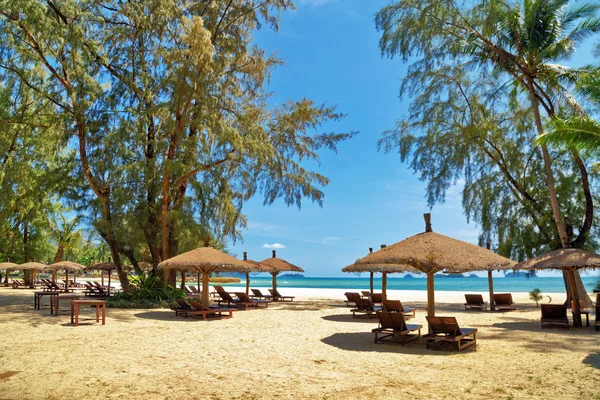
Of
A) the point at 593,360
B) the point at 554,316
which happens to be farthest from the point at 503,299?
the point at 593,360

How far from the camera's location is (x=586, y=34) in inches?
664

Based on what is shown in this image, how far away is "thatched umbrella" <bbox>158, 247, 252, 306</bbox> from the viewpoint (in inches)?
581

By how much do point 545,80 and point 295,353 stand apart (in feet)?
50.4

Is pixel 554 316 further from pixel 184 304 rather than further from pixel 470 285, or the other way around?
pixel 470 285

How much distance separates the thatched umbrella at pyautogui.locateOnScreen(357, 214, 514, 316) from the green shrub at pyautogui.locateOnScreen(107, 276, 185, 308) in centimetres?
1092

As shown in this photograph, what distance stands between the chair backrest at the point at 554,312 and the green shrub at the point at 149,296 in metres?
13.0

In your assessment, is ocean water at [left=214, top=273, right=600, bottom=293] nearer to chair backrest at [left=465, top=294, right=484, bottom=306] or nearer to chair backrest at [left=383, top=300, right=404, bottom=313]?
chair backrest at [left=465, top=294, right=484, bottom=306]

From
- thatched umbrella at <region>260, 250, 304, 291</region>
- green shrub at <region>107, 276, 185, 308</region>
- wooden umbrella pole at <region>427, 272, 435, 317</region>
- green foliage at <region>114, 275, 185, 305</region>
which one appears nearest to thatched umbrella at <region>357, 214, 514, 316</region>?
wooden umbrella pole at <region>427, 272, 435, 317</region>

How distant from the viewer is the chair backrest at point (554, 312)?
460 inches

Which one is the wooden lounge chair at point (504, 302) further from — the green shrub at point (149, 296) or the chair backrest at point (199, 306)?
the green shrub at point (149, 296)

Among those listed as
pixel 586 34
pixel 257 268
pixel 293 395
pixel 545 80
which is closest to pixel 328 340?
pixel 293 395

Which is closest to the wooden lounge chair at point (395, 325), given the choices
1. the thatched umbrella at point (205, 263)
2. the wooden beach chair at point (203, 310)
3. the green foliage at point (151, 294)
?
the wooden beach chair at point (203, 310)

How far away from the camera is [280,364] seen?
7340 millimetres

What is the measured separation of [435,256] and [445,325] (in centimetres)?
136
